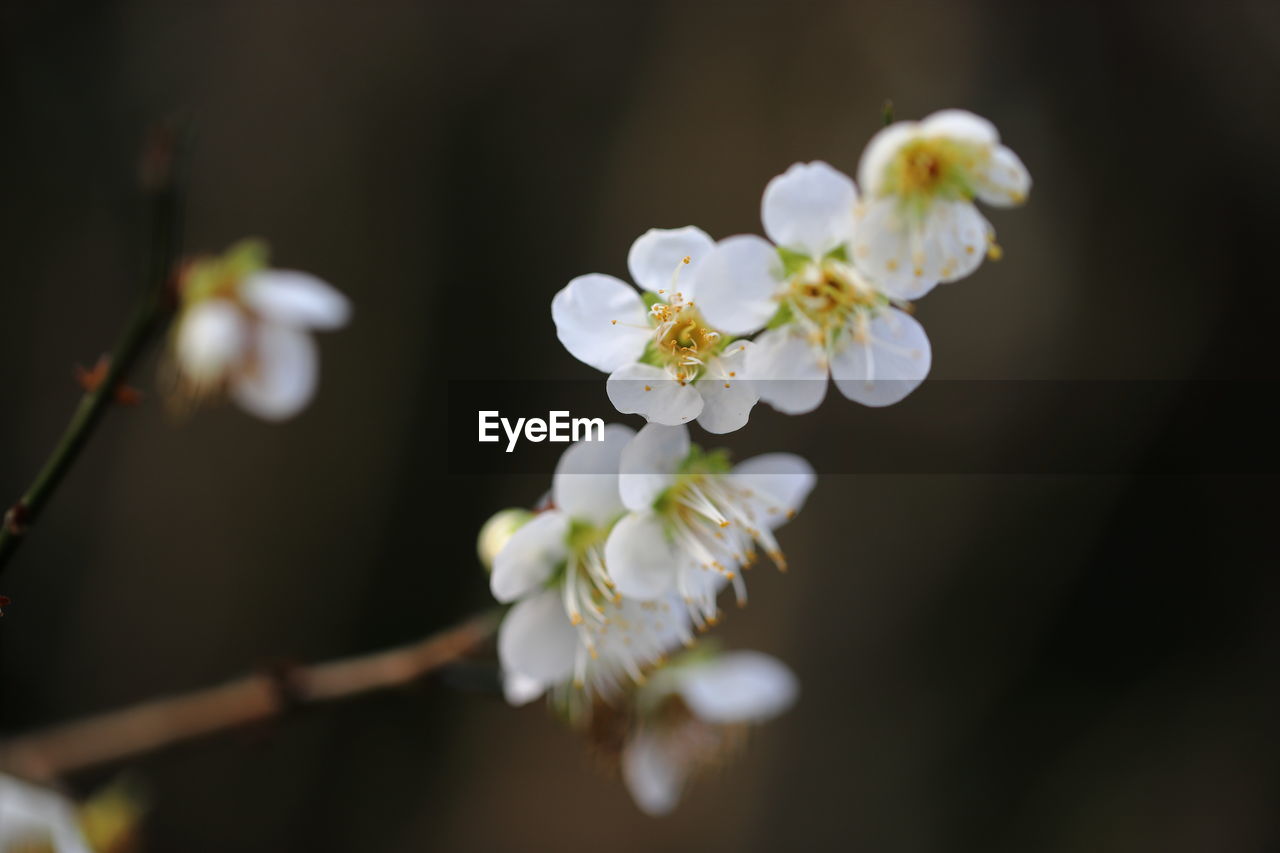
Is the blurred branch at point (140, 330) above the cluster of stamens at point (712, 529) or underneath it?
above

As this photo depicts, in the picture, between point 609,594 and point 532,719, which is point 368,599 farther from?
point 609,594

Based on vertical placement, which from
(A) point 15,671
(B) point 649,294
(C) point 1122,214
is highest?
(C) point 1122,214

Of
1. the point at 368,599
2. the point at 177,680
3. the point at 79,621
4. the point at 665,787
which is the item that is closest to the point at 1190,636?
the point at 665,787

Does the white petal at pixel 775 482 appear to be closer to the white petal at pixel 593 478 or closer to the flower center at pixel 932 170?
the white petal at pixel 593 478

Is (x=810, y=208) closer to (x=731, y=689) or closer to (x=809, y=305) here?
(x=809, y=305)

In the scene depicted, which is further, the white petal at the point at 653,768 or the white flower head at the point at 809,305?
the white petal at the point at 653,768

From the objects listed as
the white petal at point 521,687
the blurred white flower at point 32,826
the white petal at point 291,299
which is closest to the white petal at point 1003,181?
the white petal at point 521,687
